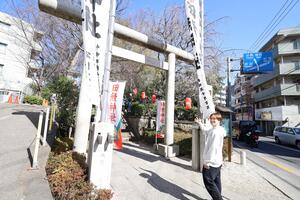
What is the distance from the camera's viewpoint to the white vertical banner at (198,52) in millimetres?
6117

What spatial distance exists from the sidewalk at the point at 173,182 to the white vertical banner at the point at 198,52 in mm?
1974

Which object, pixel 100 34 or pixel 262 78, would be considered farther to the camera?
pixel 262 78

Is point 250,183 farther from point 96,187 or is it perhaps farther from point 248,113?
point 248,113

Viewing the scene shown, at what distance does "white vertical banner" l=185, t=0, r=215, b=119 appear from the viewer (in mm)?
6117

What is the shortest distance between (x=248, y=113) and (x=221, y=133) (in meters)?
39.4

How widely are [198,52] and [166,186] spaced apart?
13.9 ft

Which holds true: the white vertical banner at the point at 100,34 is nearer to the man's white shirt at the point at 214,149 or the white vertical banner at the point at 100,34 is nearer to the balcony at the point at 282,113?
the man's white shirt at the point at 214,149

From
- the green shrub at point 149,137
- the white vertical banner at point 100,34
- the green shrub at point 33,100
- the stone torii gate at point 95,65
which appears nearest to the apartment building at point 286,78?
the green shrub at point 149,137

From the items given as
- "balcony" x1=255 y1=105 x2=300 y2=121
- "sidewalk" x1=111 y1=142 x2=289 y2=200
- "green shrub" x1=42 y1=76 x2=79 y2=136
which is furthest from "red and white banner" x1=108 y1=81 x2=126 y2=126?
"balcony" x1=255 y1=105 x2=300 y2=121

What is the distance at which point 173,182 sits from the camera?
4.92m

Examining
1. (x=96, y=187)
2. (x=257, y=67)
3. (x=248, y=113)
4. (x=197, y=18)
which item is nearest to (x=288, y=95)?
(x=248, y=113)

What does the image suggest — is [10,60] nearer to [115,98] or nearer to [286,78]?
[115,98]

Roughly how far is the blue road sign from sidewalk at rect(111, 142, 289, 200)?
10210mm

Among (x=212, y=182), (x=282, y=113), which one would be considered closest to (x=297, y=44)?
(x=282, y=113)
